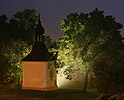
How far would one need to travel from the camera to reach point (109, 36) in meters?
34.3

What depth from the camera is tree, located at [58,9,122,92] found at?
108 ft

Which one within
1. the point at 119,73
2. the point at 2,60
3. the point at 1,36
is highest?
the point at 1,36

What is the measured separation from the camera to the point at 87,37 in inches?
1331

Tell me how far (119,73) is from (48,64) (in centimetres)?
1530

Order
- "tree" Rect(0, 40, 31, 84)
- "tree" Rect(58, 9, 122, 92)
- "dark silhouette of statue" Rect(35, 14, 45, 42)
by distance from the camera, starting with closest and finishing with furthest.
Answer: "tree" Rect(58, 9, 122, 92) < "dark silhouette of statue" Rect(35, 14, 45, 42) < "tree" Rect(0, 40, 31, 84)

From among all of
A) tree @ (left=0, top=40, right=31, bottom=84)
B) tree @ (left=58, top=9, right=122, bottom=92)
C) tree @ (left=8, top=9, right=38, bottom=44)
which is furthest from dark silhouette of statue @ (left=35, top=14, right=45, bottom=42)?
tree @ (left=8, top=9, right=38, bottom=44)

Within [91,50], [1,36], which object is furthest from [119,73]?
[1,36]

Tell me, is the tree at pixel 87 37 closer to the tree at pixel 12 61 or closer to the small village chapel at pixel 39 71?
the small village chapel at pixel 39 71

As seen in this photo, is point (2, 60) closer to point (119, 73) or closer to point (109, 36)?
point (109, 36)

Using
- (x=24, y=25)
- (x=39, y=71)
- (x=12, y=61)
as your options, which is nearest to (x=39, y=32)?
(x=39, y=71)

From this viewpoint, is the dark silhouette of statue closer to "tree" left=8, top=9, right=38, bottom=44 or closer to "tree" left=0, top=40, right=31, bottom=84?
"tree" left=0, top=40, right=31, bottom=84

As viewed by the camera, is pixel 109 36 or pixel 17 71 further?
pixel 17 71

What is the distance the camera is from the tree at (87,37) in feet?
108

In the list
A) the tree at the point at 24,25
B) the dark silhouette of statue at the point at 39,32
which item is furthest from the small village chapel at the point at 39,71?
the tree at the point at 24,25
